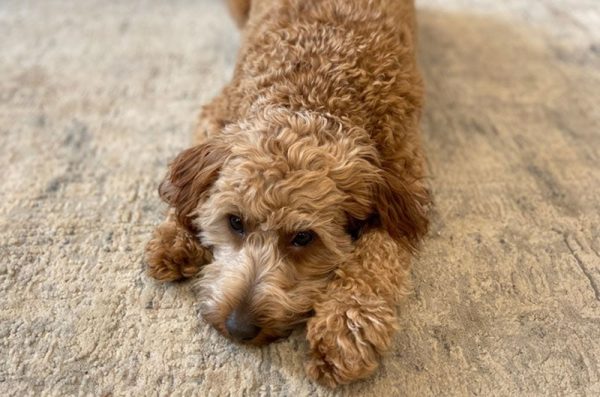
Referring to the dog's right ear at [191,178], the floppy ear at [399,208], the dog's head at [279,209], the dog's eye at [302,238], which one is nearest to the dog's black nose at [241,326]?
the dog's head at [279,209]

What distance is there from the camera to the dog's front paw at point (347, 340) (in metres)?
1.88

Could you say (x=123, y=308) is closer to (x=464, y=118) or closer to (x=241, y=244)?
(x=241, y=244)

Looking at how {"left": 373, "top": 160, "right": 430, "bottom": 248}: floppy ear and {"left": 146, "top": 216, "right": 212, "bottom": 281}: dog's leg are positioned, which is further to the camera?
{"left": 146, "top": 216, "right": 212, "bottom": 281}: dog's leg

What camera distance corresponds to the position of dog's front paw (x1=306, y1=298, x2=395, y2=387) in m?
1.88

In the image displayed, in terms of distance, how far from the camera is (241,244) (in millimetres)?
2127

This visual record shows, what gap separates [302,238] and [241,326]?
1.29 feet

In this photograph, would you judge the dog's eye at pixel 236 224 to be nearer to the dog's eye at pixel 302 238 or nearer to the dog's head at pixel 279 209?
the dog's head at pixel 279 209

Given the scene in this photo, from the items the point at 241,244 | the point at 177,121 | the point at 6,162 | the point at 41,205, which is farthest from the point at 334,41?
the point at 6,162

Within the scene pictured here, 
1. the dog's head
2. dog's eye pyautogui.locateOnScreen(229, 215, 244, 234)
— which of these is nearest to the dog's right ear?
the dog's head

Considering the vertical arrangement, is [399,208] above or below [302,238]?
above

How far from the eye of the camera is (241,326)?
1.92 metres

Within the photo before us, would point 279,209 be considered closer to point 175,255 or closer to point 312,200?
point 312,200

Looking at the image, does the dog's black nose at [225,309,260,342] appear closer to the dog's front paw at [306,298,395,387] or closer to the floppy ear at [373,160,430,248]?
the dog's front paw at [306,298,395,387]

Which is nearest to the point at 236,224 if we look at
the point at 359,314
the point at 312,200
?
the point at 312,200
